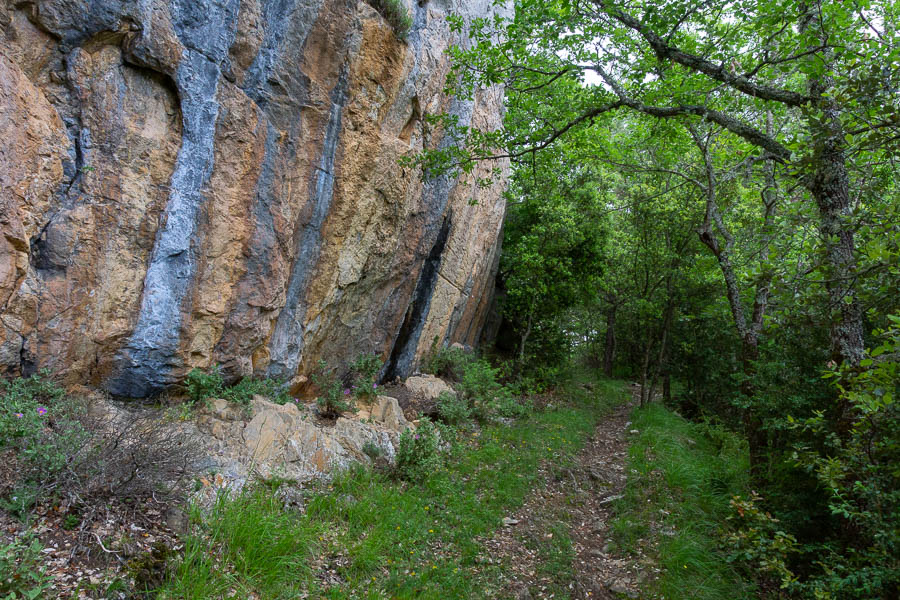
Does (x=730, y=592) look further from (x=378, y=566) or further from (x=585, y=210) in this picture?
(x=585, y=210)

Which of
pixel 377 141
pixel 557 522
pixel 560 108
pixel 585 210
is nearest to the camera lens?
pixel 557 522

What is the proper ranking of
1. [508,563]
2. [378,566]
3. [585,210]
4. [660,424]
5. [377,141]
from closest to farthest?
1. [378,566]
2. [508,563]
3. [377,141]
4. [660,424]
5. [585,210]

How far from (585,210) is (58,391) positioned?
A: 12829 millimetres

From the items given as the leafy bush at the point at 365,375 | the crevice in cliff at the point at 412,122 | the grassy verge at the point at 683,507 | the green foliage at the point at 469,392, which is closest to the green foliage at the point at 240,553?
the leafy bush at the point at 365,375

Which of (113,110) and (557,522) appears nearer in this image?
(113,110)

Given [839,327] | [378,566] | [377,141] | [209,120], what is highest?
[377,141]

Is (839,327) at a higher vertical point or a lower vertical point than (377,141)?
lower

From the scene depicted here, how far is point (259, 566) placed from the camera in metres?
3.90

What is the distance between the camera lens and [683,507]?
21.0 feet

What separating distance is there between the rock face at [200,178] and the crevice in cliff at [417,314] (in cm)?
148

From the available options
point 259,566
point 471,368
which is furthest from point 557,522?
point 471,368

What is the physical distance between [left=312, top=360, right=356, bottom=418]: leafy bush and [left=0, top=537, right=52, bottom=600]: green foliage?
4254 millimetres

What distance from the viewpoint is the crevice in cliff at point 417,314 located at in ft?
32.7

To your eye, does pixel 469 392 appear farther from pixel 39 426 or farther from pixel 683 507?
pixel 39 426
